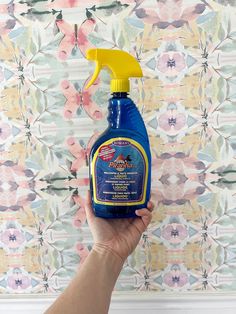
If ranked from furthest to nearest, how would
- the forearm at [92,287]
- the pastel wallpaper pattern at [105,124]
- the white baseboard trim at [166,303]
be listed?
the white baseboard trim at [166,303] → the pastel wallpaper pattern at [105,124] → the forearm at [92,287]

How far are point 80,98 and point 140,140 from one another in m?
0.18

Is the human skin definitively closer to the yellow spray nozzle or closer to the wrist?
the wrist

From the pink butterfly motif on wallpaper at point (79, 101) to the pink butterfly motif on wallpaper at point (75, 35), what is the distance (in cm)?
7

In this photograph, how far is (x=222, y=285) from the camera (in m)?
0.88

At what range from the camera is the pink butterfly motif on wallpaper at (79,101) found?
2.60 ft

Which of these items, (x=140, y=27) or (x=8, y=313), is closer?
(x=140, y=27)

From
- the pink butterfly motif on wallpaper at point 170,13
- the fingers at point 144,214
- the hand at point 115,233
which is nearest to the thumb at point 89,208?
the hand at point 115,233

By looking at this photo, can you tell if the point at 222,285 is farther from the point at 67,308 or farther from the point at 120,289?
the point at 67,308

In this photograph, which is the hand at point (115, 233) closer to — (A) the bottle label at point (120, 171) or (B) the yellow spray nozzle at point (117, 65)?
(A) the bottle label at point (120, 171)

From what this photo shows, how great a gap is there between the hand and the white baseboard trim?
189mm

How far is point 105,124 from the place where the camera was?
805mm

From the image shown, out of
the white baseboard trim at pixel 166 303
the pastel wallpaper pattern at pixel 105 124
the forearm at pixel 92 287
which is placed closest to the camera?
the forearm at pixel 92 287

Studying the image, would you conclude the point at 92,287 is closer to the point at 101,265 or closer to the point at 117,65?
the point at 101,265

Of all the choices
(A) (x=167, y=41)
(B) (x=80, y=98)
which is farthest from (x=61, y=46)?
(A) (x=167, y=41)
